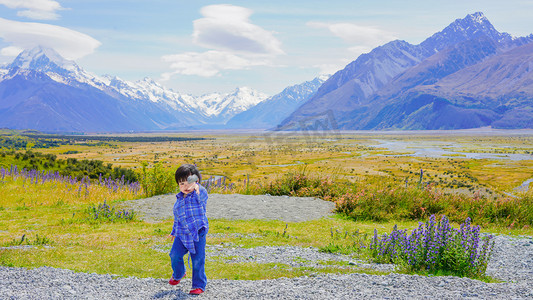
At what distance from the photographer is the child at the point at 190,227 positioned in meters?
7.05

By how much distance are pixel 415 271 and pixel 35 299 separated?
7.81m

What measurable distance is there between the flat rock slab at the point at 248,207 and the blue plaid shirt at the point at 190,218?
775 centimetres

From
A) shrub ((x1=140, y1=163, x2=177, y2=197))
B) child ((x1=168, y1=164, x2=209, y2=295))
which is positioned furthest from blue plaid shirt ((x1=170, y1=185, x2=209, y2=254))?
shrub ((x1=140, y1=163, x2=177, y2=197))

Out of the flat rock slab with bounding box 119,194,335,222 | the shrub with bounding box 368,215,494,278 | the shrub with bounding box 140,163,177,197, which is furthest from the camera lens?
the shrub with bounding box 140,163,177,197

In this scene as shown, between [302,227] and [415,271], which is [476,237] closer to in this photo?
[415,271]

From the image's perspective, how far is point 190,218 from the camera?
7160 mm

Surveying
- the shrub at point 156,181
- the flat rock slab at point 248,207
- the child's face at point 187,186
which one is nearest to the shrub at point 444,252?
the child's face at point 187,186

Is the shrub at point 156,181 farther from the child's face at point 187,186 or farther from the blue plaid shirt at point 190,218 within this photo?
the child's face at point 187,186

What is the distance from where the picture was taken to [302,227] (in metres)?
13.5

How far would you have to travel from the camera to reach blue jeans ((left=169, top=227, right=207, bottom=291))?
22.9 ft

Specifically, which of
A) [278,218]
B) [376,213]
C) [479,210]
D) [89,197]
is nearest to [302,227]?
[278,218]

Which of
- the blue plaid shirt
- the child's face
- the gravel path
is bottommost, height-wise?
the gravel path

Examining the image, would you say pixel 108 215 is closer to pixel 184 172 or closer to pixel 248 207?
pixel 248 207

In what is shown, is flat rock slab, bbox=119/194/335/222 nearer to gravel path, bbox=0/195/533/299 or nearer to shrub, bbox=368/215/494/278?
shrub, bbox=368/215/494/278
